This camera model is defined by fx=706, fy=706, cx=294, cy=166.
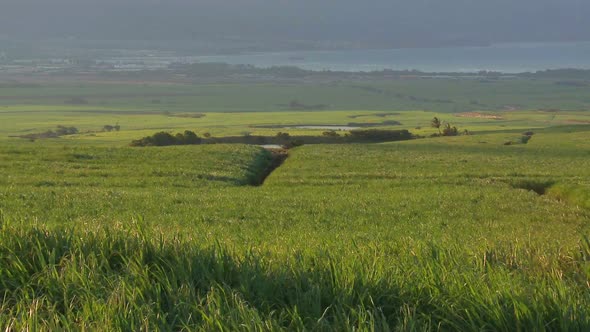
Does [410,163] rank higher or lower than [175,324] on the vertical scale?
lower

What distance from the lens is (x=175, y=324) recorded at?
6.02 metres

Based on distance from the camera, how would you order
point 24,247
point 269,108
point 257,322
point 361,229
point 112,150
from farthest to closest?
point 269,108 → point 112,150 → point 361,229 → point 24,247 → point 257,322

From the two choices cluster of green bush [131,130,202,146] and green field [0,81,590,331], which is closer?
green field [0,81,590,331]

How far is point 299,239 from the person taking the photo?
12.2 meters

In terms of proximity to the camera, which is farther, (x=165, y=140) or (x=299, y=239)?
(x=165, y=140)

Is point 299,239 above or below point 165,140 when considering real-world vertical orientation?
above

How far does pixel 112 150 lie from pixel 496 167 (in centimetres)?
2489

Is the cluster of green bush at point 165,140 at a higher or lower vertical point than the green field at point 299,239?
lower

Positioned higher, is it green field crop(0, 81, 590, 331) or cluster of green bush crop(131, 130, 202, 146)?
green field crop(0, 81, 590, 331)

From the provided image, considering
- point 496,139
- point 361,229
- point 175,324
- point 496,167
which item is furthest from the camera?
point 496,139

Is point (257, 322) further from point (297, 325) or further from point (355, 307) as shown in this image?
point (355, 307)

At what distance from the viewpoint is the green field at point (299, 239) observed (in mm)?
6102

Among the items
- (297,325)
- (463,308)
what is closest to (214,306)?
(297,325)

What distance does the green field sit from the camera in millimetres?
6102
